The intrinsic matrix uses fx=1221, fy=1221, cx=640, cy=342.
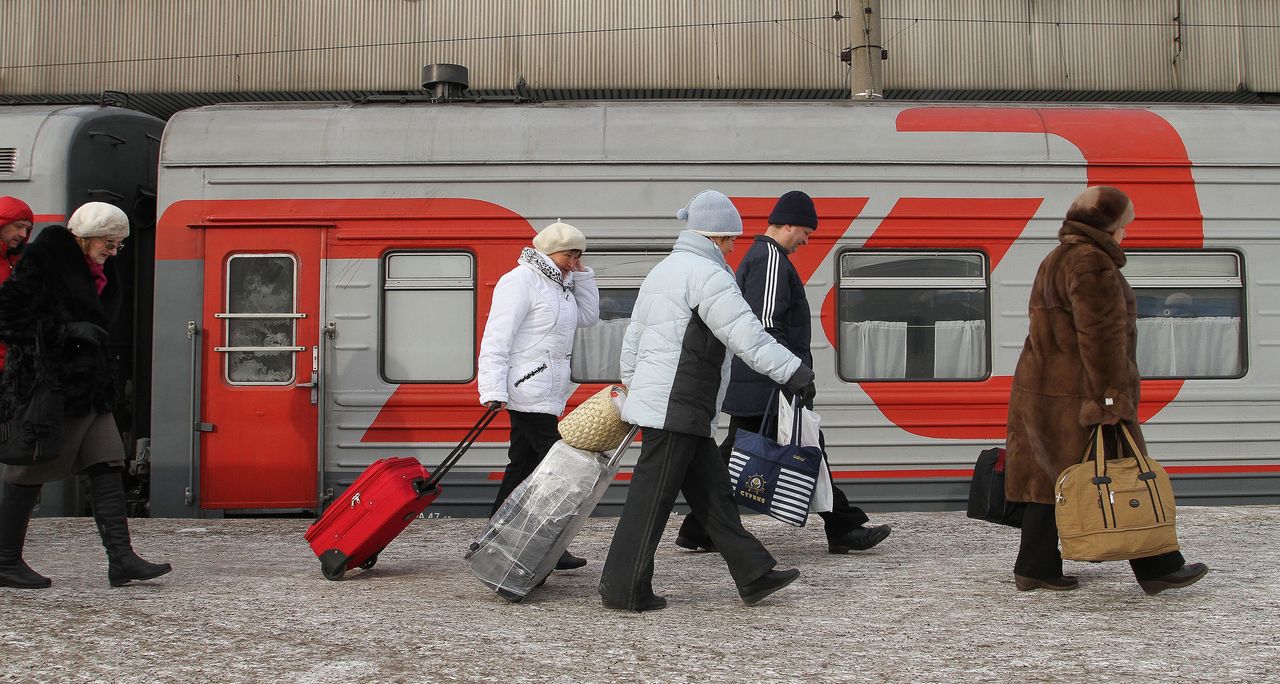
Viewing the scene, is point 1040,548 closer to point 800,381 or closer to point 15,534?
point 800,381

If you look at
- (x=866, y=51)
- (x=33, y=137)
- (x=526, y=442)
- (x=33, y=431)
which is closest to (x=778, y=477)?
(x=526, y=442)

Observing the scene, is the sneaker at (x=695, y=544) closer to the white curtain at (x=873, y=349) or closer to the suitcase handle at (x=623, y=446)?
the suitcase handle at (x=623, y=446)

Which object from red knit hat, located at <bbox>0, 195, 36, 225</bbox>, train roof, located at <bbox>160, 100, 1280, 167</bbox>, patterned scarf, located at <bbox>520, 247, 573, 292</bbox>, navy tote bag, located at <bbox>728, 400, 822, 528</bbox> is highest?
train roof, located at <bbox>160, 100, 1280, 167</bbox>

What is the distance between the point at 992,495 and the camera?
531 cm

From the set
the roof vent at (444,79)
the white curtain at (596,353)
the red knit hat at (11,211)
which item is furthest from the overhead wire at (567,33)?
the red knit hat at (11,211)

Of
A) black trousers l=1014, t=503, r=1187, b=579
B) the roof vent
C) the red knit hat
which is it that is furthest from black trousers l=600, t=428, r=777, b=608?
the roof vent

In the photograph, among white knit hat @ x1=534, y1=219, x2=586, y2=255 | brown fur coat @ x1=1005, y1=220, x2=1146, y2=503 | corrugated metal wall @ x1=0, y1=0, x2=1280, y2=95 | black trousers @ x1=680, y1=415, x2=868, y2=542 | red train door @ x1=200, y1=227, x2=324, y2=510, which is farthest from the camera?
corrugated metal wall @ x1=0, y1=0, x2=1280, y2=95

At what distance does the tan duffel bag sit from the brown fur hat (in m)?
0.85

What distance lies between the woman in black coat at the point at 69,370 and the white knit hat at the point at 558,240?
1.84 m

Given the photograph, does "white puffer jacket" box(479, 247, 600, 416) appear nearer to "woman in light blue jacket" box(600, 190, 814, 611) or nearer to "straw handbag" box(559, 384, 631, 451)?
"straw handbag" box(559, 384, 631, 451)

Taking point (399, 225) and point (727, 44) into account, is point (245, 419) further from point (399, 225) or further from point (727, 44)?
point (727, 44)

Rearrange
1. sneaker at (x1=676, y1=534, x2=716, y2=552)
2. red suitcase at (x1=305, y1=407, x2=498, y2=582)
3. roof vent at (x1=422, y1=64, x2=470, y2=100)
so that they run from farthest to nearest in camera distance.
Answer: roof vent at (x1=422, y1=64, x2=470, y2=100)
sneaker at (x1=676, y1=534, x2=716, y2=552)
red suitcase at (x1=305, y1=407, x2=498, y2=582)

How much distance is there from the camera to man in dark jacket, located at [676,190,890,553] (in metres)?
5.68

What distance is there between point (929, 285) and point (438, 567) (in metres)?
3.46
